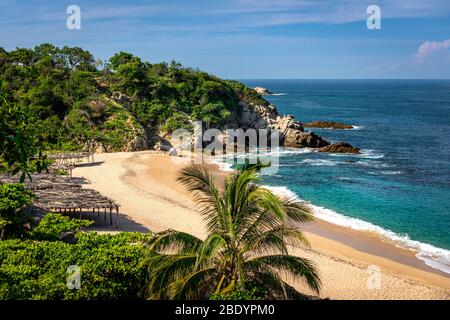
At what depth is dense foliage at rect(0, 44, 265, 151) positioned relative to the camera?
47250 millimetres

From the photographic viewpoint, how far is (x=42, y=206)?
826 inches

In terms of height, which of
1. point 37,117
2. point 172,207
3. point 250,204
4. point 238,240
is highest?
point 37,117

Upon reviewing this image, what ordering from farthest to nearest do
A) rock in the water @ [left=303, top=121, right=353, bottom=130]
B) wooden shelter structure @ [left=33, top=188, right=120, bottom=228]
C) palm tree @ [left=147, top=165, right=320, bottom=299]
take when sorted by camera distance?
rock in the water @ [left=303, top=121, right=353, bottom=130] < wooden shelter structure @ [left=33, top=188, right=120, bottom=228] < palm tree @ [left=147, top=165, right=320, bottom=299]

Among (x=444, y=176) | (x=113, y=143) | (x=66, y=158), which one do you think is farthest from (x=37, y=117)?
(x=444, y=176)

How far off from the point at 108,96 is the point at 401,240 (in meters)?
40.0

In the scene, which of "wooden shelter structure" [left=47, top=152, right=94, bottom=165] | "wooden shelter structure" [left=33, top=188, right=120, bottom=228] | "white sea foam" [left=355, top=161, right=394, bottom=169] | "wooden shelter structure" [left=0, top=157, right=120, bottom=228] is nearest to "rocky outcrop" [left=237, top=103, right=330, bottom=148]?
"white sea foam" [left=355, top=161, right=394, bottom=169]

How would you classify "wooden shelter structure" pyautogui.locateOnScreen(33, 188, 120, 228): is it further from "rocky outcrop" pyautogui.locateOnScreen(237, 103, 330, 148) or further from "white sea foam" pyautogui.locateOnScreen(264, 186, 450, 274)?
"rocky outcrop" pyautogui.locateOnScreen(237, 103, 330, 148)

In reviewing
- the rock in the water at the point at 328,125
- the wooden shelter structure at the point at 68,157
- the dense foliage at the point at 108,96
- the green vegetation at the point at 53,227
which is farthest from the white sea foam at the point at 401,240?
the rock in the water at the point at 328,125

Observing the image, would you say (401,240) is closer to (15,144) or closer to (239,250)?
(239,250)

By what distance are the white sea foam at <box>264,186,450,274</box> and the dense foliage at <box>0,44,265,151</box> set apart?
86.3 feet

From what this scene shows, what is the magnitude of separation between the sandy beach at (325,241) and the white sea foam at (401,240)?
0.60 meters

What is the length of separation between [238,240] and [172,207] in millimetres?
17533

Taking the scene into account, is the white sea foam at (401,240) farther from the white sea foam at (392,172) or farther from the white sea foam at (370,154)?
the white sea foam at (370,154)
